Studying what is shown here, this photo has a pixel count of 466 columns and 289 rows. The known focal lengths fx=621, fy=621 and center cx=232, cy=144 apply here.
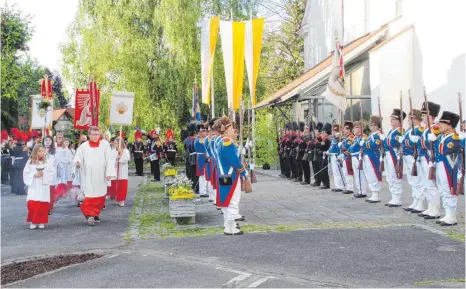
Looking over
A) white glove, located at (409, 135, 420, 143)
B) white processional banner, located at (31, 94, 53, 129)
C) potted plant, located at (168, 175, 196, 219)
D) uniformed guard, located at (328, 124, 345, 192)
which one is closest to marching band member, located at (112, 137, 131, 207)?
white processional banner, located at (31, 94, 53, 129)

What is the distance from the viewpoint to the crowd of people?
33.2 ft

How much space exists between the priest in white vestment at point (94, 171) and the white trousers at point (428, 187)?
5.85 metres

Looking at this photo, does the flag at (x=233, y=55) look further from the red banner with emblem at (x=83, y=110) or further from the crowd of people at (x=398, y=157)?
the red banner with emblem at (x=83, y=110)

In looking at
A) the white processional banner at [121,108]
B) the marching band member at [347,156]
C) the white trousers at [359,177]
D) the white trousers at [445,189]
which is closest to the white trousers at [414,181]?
the white trousers at [445,189]

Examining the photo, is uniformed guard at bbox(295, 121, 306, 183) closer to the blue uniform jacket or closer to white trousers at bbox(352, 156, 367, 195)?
white trousers at bbox(352, 156, 367, 195)

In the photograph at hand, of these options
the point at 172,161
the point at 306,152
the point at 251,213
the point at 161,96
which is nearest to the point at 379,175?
the point at 251,213

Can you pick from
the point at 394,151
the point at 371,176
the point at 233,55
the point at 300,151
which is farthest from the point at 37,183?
the point at 300,151

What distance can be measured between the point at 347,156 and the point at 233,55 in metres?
4.12

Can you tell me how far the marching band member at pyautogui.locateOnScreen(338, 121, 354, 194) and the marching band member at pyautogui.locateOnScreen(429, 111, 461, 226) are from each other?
4618mm

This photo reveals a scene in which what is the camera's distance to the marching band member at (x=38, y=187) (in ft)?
38.3

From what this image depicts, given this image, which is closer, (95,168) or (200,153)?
(95,168)

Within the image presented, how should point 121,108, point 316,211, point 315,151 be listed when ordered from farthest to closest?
point 315,151, point 121,108, point 316,211

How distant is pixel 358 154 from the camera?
47.3ft

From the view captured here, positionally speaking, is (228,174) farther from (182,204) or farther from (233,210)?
(182,204)
